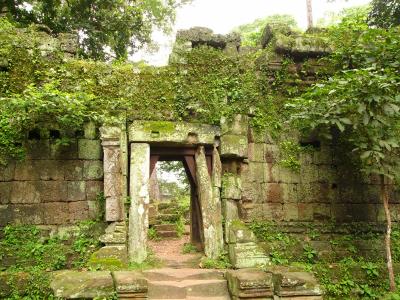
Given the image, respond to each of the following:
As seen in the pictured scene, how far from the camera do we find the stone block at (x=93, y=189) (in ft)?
23.4

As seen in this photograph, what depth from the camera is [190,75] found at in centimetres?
788

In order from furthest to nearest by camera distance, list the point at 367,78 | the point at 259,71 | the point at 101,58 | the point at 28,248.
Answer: the point at 101,58, the point at 259,71, the point at 28,248, the point at 367,78

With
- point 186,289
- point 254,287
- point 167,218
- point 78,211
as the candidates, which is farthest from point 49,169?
point 167,218

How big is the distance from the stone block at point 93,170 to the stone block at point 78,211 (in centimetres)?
48

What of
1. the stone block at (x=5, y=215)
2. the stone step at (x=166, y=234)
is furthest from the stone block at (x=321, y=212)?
the stone block at (x=5, y=215)

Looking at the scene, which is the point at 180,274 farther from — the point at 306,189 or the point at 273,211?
the point at 306,189

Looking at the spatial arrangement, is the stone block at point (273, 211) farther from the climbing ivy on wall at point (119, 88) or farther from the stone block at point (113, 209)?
the stone block at point (113, 209)

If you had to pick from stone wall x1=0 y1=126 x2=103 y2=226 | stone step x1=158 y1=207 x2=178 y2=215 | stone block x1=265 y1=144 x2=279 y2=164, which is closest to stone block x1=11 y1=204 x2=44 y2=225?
stone wall x1=0 y1=126 x2=103 y2=226

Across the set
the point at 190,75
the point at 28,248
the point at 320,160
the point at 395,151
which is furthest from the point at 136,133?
the point at 395,151

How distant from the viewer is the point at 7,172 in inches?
271

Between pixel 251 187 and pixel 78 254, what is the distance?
11.0 feet

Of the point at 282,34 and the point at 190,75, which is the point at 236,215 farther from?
the point at 282,34

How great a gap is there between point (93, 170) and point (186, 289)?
111 inches

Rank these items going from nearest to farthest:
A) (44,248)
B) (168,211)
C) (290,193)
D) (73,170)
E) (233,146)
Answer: (44,248) → (73,170) → (233,146) → (290,193) → (168,211)
